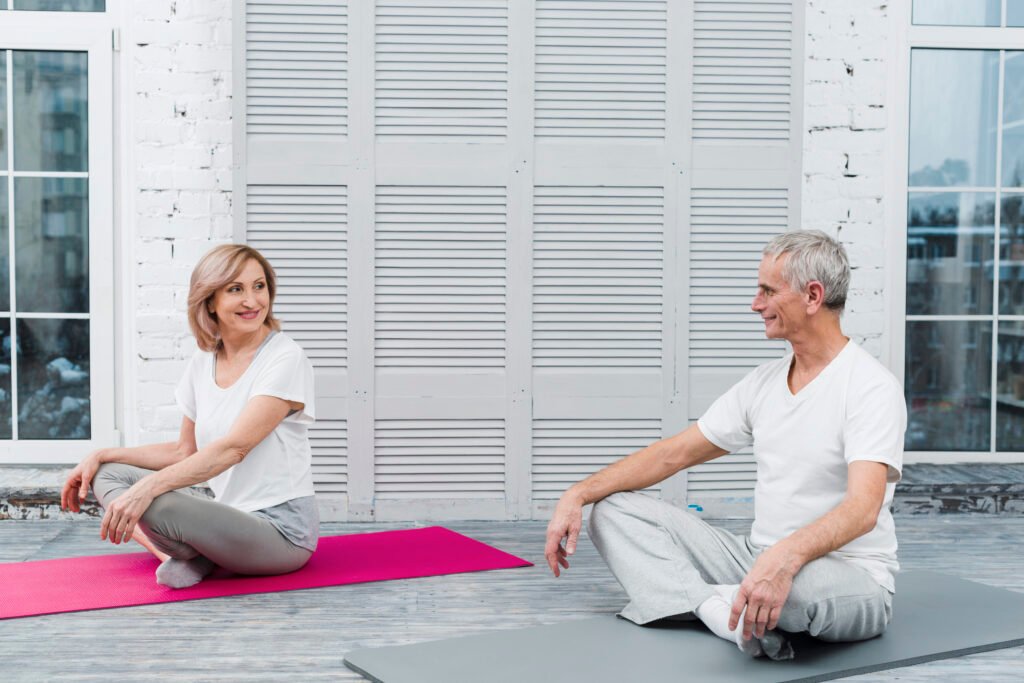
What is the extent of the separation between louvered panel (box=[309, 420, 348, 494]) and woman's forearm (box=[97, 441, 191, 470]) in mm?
619

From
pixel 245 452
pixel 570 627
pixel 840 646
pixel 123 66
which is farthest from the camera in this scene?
pixel 123 66

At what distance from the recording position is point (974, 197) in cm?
435

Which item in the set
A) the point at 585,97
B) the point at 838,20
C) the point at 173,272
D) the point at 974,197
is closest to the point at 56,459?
the point at 173,272

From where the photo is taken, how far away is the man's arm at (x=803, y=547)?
2105mm

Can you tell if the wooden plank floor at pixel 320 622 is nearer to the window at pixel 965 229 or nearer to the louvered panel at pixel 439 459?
the louvered panel at pixel 439 459

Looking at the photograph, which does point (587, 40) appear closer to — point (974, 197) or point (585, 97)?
point (585, 97)

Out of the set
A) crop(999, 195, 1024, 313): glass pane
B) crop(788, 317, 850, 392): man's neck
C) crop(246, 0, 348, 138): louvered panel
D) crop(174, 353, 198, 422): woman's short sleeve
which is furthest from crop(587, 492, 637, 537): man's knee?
crop(999, 195, 1024, 313): glass pane

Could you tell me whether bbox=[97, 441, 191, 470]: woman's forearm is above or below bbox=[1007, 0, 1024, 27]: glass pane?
below

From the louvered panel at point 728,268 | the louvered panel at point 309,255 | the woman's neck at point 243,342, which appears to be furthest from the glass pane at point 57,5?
the louvered panel at point 728,268

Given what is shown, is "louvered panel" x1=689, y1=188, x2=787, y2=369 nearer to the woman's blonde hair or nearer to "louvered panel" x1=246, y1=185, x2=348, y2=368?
"louvered panel" x1=246, y1=185, x2=348, y2=368

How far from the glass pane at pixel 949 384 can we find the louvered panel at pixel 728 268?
79cm

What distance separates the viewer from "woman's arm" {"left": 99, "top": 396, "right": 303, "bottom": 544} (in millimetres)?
2738

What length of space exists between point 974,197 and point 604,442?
174 centimetres

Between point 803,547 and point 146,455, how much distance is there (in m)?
1.84
